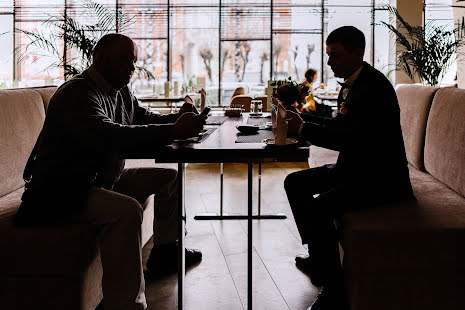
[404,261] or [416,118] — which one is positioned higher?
[416,118]

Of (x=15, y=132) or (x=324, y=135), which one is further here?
(x=15, y=132)

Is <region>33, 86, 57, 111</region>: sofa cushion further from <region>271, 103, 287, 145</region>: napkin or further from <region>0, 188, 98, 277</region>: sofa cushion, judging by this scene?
<region>271, 103, 287, 145</region>: napkin

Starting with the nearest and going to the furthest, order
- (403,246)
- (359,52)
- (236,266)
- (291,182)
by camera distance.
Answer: (403,246)
(359,52)
(291,182)
(236,266)

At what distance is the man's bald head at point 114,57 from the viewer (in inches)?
107

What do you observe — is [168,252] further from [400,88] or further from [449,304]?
[400,88]

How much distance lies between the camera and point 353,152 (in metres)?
2.73

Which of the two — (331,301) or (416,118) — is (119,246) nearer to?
(331,301)

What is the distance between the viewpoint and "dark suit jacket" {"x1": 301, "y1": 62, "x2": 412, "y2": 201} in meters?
2.69

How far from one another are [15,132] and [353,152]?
6.45 feet

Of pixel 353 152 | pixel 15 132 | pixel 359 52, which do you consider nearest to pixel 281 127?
pixel 353 152

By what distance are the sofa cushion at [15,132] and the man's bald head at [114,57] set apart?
31.8 inches

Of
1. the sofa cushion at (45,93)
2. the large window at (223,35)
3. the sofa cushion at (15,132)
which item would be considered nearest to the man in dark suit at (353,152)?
the sofa cushion at (15,132)

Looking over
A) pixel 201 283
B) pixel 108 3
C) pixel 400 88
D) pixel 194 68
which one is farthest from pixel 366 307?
pixel 108 3

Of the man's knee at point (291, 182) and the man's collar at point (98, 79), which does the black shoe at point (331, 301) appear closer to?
the man's knee at point (291, 182)
